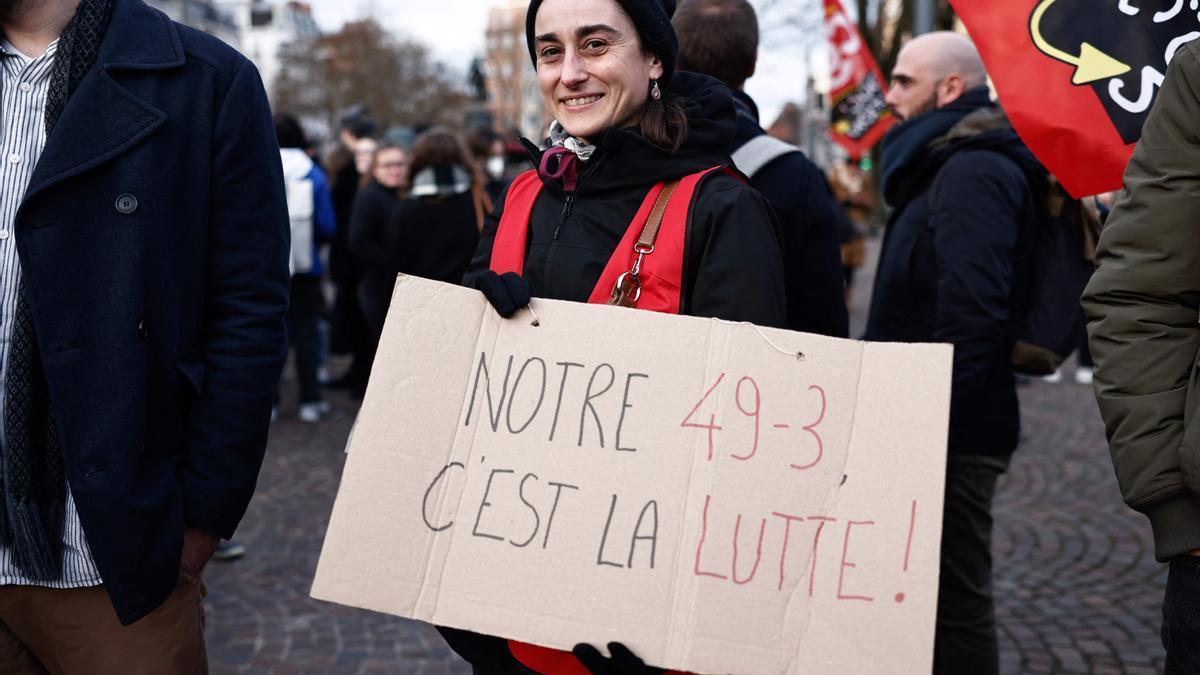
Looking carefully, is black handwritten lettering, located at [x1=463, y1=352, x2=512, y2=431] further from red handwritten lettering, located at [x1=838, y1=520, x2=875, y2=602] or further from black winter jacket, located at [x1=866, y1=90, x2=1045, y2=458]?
black winter jacket, located at [x1=866, y1=90, x2=1045, y2=458]

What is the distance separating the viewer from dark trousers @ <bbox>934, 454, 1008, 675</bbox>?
3117 mm

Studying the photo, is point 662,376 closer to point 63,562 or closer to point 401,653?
point 63,562

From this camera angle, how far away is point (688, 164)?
200 centimetres

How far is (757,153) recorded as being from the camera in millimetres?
2984

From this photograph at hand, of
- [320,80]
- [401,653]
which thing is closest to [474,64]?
[320,80]

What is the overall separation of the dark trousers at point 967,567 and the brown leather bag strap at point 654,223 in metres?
1.57

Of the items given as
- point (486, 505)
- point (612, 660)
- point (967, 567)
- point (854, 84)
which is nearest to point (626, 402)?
point (486, 505)

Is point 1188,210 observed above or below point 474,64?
above

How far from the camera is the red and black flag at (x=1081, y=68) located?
2.47 m

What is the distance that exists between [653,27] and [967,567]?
1853 mm

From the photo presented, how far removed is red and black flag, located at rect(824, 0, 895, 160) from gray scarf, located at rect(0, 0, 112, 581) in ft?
30.0

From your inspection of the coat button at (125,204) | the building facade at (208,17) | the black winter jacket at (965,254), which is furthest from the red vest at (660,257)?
the building facade at (208,17)

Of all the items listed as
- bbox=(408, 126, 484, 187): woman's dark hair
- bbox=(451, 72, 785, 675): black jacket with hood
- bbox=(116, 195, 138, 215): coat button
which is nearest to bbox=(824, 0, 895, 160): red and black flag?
bbox=(408, 126, 484, 187): woman's dark hair

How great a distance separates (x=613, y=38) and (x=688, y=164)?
275mm
